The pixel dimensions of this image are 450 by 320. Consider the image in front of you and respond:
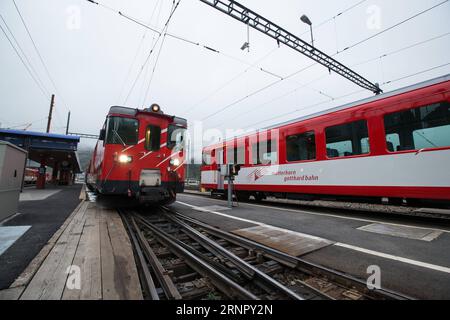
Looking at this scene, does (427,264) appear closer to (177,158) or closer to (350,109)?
(350,109)

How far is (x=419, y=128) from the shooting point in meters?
4.91

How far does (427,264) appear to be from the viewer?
2.58 metres

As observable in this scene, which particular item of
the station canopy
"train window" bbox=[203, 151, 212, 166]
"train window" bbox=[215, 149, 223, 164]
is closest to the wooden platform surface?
"train window" bbox=[215, 149, 223, 164]

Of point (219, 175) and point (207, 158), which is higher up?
point (207, 158)

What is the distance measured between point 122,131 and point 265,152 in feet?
18.0

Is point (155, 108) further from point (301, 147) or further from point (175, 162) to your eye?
point (301, 147)

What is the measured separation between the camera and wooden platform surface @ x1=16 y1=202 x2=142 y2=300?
72.4 inches

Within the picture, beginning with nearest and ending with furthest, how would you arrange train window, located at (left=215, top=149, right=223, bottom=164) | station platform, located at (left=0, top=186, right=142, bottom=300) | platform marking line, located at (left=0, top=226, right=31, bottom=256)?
station platform, located at (left=0, top=186, right=142, bottom=300), platform marking line, located at (left=0, top=226, right=31, bottom=256), train window, located at (left=215, top=149, right=223, bottom=164)

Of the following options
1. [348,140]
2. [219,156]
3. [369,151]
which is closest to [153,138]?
[219,156]

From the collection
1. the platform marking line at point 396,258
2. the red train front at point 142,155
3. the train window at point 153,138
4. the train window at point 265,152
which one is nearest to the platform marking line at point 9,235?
the red train front at point 142,155

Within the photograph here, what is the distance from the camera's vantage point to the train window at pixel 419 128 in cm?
457

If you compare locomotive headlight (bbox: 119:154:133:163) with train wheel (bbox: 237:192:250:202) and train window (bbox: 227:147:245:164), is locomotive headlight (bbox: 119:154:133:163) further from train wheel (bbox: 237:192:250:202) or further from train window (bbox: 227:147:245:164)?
train wheel (bbox: 237:192:250:202)
